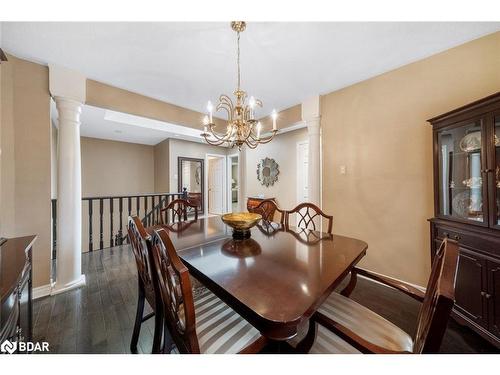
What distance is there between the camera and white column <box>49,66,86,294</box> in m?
2.06

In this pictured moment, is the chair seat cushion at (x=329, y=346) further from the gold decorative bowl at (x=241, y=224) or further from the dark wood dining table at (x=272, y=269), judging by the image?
the gold decorative bowl at (x=241, y=224)

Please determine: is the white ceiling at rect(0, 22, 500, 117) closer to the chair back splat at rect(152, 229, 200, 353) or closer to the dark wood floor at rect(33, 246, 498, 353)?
the chair back splat at rect(152, 229, 200, 353)

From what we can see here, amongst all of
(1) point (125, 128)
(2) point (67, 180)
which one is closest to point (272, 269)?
(2) point (67, 180)

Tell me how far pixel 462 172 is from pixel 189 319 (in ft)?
7.38

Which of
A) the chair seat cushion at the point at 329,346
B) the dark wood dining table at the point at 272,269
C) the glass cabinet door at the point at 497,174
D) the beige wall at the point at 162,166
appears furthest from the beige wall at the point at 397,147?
the beige wall at the point at 162,166

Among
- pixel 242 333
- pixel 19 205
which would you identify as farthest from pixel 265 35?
pixel 19 205

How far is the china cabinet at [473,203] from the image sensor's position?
131 cm

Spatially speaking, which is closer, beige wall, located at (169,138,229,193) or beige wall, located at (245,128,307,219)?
beige wall, located at (245,128,307,219)

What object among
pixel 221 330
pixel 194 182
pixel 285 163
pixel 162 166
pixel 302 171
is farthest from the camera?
pixel 194 182

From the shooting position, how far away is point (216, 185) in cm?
638

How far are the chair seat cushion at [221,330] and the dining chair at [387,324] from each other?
0.79ft

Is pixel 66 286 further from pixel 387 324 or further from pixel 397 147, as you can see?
pixel 397 147

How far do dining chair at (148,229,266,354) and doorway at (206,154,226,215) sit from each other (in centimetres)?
514

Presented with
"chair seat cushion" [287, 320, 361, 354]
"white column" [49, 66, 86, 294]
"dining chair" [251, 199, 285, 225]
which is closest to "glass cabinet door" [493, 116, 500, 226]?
"chair seat cushion" [287, 320, 361, 354]
